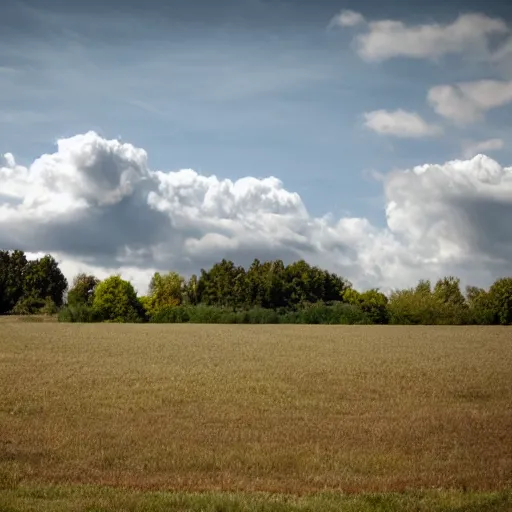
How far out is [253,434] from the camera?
14.8 meters

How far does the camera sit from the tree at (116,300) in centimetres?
9544

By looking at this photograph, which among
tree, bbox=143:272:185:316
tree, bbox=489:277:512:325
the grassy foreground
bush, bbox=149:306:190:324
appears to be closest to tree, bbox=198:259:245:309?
tree, bbox=143:272:185:316

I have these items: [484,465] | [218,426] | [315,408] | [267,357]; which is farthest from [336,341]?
[484,465]

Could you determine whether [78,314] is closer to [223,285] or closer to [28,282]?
[223,285]

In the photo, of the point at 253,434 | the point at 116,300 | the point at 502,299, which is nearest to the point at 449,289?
the point at 502,299

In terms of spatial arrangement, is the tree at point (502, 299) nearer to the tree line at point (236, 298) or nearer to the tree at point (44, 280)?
the tree line at point (236, 298)

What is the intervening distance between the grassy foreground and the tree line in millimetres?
64722

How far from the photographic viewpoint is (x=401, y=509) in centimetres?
941

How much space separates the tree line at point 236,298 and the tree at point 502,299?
0.12m

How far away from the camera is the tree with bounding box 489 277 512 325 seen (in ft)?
261

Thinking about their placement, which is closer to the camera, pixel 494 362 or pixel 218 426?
pixel 218 426

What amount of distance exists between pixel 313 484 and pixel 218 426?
4856 millimetres

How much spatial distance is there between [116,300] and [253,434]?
8419 centimetres

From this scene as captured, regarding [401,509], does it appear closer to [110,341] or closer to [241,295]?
[110,341]
